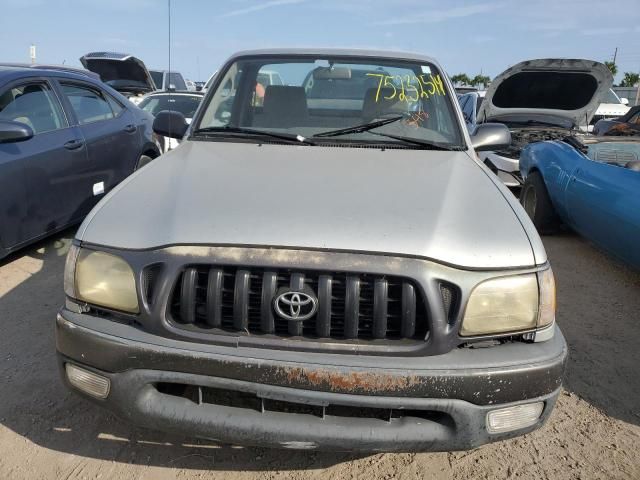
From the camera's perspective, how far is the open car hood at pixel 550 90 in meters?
6.54

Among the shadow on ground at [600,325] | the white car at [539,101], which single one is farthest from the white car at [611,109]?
the shadow on ground at [600,325]

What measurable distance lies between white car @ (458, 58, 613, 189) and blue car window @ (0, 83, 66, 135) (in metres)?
Result: 4.67

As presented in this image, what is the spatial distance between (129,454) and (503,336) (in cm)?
165

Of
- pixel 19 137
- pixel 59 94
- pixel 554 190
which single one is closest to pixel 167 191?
pixel 19 137

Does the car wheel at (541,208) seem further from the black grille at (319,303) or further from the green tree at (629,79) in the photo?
the green tree at (629,79)

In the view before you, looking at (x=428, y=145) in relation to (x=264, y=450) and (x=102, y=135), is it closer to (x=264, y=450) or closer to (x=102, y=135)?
(x=264, y=450)

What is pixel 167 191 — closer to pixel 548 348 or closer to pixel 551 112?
pixel 548 348

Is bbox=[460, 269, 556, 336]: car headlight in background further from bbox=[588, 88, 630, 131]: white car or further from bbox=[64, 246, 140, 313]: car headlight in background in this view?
bbox=[588, 88, 630, 131]: white car

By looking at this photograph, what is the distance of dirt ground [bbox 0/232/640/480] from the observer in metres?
2.19

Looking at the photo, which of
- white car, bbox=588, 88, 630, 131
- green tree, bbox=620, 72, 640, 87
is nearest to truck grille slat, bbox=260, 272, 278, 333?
white car, bbox=588, 88, 630, 131

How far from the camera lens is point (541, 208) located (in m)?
5.39

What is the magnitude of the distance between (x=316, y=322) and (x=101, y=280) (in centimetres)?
82

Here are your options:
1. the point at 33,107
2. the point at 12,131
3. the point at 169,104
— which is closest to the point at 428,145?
the point at 12,131

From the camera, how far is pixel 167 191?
2.23 metres
